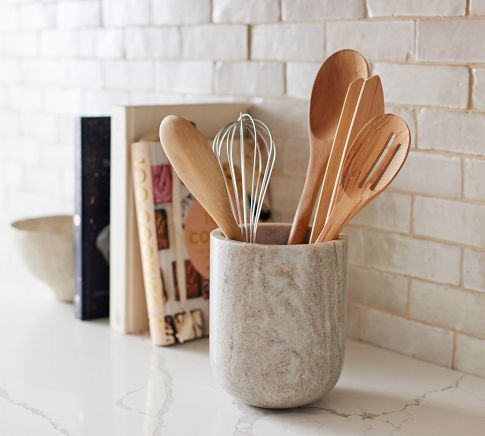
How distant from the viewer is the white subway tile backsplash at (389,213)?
962 millimetres

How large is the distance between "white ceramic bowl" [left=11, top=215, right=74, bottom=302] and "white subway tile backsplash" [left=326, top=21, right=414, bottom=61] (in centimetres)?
43

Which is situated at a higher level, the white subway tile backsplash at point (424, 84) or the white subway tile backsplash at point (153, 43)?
the white subway tile backsplash at point (153, 43)

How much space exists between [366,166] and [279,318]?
16 centimetres

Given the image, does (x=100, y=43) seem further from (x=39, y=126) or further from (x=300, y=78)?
(x=300, y=78)

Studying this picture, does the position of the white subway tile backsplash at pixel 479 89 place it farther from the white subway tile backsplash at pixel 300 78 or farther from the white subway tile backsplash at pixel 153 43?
the white subway tile backsplash at pixel 153 43

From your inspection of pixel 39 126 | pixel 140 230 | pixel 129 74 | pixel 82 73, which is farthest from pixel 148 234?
pixel 39 126

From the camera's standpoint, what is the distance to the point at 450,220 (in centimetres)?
91

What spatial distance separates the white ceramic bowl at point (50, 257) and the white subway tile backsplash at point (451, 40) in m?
0.52

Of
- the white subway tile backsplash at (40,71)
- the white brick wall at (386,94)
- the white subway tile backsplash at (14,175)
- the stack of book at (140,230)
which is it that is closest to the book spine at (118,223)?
the stack of book at (140,230)

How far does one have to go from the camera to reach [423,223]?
0.94 meters

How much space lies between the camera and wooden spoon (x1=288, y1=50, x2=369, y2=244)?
0.84m

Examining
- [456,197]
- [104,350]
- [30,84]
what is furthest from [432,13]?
[30,84]

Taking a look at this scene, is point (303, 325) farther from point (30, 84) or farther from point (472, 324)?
point (30, 84)

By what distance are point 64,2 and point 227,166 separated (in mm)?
610
